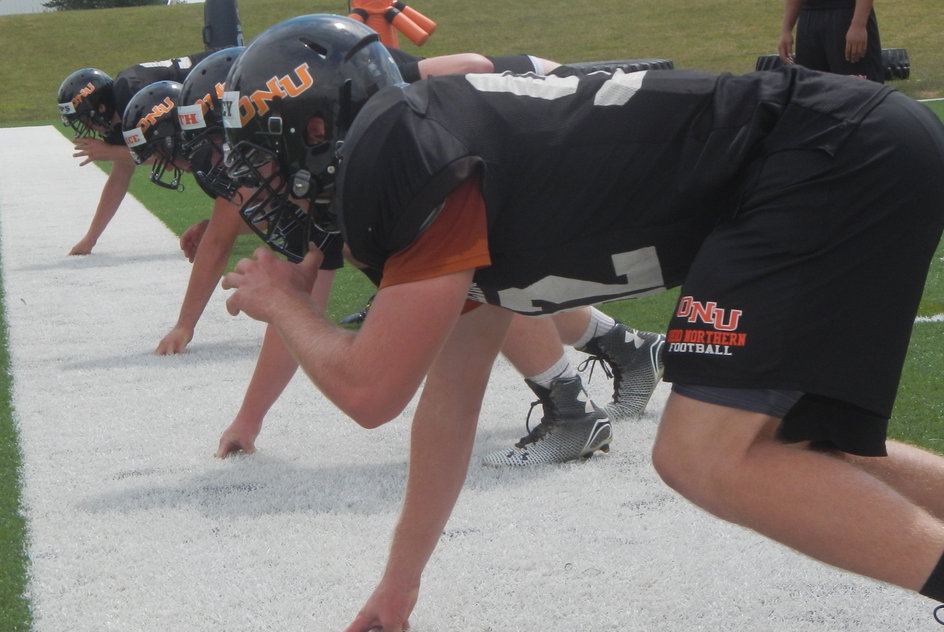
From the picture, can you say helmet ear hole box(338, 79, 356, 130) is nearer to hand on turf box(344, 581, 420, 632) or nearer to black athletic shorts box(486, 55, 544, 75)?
black athletic shorts box(486, 55, 544, 75)

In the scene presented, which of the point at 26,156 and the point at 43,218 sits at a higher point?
the point at 43,218

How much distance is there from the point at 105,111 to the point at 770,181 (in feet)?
17.2

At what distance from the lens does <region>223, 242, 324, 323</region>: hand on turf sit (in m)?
2.29

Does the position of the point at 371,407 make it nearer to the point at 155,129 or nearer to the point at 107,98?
the point at 155,129

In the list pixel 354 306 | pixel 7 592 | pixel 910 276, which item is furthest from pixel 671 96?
pixel 354 306

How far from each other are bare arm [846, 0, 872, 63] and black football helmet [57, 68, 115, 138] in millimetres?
4199

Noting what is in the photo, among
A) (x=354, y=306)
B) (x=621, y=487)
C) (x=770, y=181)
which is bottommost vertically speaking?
(x=354, y=306)

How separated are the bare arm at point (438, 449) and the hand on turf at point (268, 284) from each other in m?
0.43

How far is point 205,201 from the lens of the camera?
10.8m

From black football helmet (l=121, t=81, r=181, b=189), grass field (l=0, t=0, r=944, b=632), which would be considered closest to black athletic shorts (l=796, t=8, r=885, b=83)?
black football helmet (l=121, t=81, r=181, b=189)

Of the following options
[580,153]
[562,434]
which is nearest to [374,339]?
[580,153]

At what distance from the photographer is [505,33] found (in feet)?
101

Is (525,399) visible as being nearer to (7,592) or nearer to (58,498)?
(58,498)

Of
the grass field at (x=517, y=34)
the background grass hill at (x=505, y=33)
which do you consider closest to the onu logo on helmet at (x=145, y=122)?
the grass field at (x=517, y=34)
